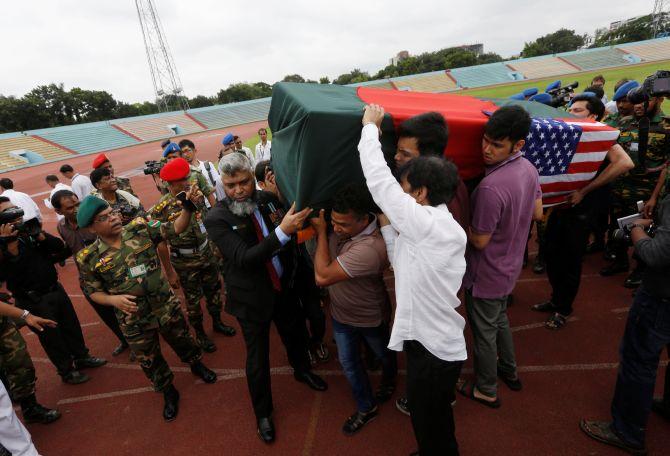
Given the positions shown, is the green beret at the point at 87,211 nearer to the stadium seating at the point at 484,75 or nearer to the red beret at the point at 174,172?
the red beret at the point at 174,172

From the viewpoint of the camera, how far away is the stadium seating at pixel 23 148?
76.4ft

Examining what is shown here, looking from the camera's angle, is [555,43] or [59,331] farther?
[555,43]

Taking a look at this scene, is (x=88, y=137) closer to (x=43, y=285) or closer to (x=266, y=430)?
(x=43, y=285)

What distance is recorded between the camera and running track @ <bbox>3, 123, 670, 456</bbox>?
7.98 feet

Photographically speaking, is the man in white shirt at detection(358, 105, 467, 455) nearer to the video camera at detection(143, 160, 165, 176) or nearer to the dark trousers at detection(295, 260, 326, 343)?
the dark trousers at detection(295, 260, 326, 343)

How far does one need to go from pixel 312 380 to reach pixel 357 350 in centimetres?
91

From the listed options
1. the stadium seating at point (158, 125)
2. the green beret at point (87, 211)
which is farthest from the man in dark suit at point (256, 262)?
the stadium seating at point (158, 125)

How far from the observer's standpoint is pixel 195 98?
2159 inches

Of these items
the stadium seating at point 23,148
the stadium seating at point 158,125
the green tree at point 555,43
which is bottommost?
the stadium seating at point 23,148

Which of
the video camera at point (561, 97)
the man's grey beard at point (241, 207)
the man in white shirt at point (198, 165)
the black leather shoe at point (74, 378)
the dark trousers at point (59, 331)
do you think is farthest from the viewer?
the man in white shirt at point (198, 165)

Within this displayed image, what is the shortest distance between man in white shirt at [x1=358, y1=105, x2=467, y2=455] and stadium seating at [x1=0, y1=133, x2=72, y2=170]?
3083cm

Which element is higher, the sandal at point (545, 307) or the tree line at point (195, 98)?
the tree line at point (195, 98)

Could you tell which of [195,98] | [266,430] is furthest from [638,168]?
[195,98]

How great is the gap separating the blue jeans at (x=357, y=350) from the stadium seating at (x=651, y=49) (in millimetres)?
50901
